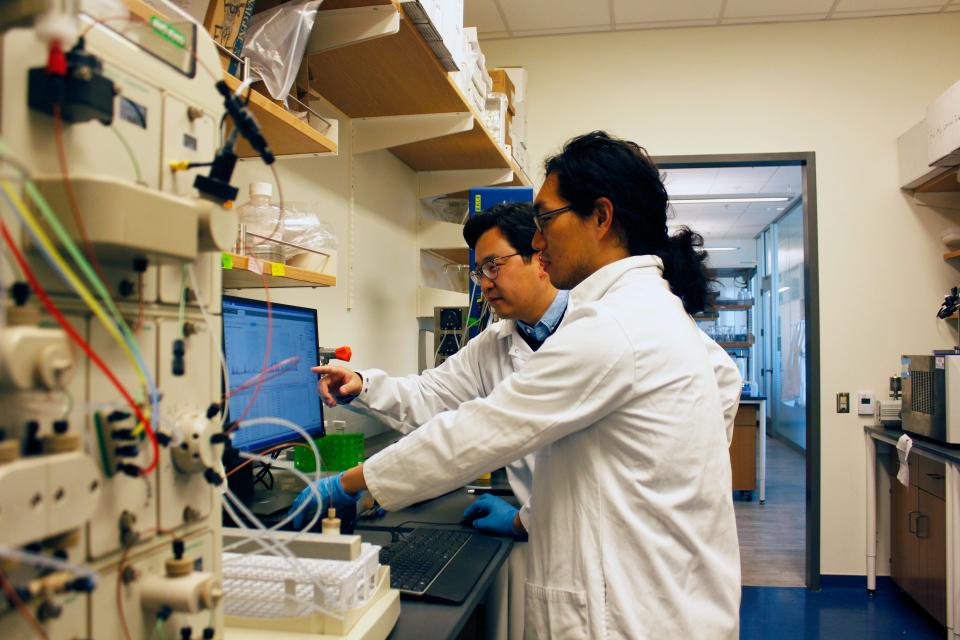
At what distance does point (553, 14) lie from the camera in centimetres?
341

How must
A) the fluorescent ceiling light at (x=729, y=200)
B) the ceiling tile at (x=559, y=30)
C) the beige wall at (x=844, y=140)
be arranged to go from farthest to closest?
1. the fluorescent ceiling light at (x=729, y=200)
2. the ceiling tile at (x=559, y=30)
3. the beige wall at (x=844, y=140)

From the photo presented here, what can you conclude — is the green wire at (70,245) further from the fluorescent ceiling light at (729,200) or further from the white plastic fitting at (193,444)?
the fluorescent ceiling light at (729,200)

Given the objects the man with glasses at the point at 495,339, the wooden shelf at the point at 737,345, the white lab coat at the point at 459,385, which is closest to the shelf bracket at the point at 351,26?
the man with glasses at the point at 495,339

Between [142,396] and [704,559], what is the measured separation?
888 mm

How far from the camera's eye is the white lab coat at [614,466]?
106 centimetres

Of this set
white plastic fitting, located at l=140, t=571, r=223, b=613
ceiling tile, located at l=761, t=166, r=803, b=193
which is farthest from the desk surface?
ceiling tile, located at l=761, t=166, r=803, b=193

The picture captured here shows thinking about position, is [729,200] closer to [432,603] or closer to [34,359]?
[432,603]

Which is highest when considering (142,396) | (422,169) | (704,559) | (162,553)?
(422,169)

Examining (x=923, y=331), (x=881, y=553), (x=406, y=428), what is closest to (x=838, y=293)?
(x=923, y=331)

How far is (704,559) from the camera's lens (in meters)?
1.11

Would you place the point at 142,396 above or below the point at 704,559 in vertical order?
above

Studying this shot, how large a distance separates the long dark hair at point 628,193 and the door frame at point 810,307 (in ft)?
7.53

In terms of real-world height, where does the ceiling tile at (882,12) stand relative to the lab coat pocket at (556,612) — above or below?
above

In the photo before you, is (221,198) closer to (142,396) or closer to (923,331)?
(142,396)
